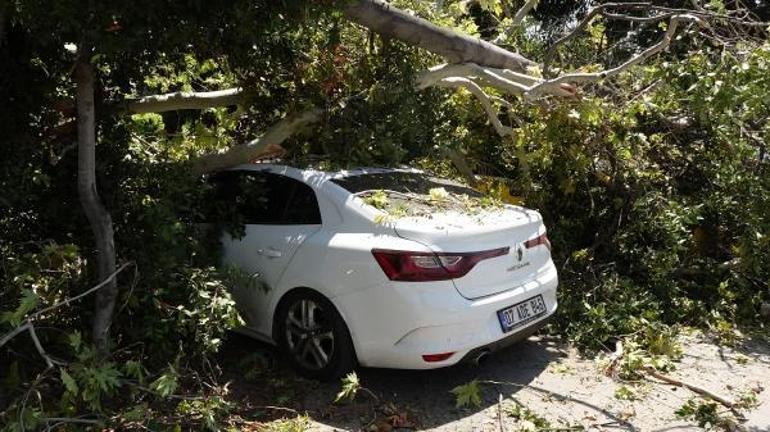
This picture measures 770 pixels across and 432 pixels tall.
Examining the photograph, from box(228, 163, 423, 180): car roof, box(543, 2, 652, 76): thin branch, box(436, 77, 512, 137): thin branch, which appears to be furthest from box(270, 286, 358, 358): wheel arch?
box(543, 2, 652, 76): thin branch

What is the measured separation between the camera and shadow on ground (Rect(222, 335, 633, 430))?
170 inches

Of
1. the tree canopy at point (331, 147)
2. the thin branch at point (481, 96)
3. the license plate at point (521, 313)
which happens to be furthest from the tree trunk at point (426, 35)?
the license plate at point (521, 313)

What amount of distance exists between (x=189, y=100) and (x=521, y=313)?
11.9ft

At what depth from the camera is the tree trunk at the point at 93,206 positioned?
4285 mm

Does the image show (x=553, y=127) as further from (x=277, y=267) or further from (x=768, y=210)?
(x=277, y=267)

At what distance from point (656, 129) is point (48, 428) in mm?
6278

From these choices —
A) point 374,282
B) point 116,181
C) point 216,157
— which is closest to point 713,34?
point 374,282

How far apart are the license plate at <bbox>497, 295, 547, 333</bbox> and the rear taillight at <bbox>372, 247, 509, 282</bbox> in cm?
46

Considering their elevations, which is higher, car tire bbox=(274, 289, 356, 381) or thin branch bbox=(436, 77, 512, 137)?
thin branch bbox=(436, 77, 512, 137)

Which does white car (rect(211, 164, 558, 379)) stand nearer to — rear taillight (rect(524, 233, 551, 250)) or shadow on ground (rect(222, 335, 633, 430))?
rear taillight (rect(524, 233, 551, 250))

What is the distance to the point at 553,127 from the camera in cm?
671

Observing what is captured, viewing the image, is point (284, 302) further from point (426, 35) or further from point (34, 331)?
point (426, 35)

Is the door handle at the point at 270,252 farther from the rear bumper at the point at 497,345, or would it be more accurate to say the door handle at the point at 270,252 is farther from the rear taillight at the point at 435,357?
the rear bumper at the point at 497,345

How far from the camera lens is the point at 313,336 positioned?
4637mm
